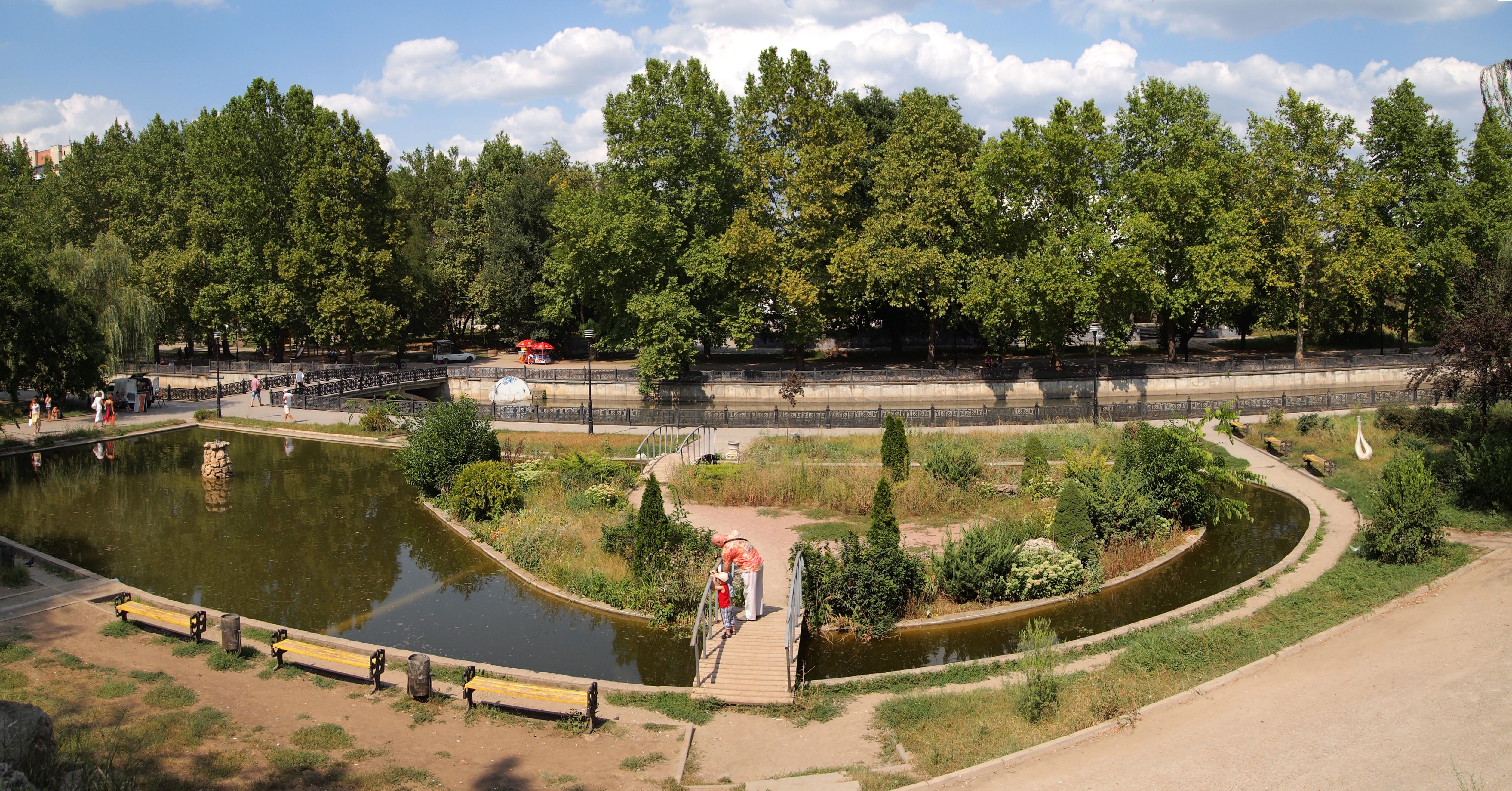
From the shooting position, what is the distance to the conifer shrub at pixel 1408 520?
619 inches

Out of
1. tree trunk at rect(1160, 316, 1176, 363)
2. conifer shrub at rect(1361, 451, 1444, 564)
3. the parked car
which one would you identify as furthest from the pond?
tree trunk at rect(1160, 316, 1176, 363)

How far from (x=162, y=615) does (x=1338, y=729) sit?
1681cm

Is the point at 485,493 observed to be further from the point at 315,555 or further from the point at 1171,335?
the point at 1171,335

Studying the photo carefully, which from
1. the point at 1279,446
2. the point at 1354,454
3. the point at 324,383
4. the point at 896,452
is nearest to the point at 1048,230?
the point at 1279,446

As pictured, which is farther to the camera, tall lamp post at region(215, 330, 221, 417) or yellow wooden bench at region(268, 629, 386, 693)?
tall lamp post at region(215, 330, 221, 417)

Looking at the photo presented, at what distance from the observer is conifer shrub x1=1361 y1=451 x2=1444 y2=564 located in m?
15.7

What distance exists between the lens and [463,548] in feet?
66.3

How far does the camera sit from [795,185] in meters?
39.8

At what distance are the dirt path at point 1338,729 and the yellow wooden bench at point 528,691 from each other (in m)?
4.87

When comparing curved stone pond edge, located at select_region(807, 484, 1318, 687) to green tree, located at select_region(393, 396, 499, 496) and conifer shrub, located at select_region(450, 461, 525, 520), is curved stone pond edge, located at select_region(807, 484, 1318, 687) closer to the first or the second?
conifer shrub, located at select_region(450, 461, 525, 520)

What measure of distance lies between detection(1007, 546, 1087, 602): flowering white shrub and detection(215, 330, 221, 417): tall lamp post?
1287 inches

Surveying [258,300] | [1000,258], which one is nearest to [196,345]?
[258,300]

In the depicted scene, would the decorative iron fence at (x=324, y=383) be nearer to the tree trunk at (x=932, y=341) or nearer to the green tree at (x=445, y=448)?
the green tree at (x=445, y=448)

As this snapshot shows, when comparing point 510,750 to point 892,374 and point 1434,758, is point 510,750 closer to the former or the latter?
point 1434,758
